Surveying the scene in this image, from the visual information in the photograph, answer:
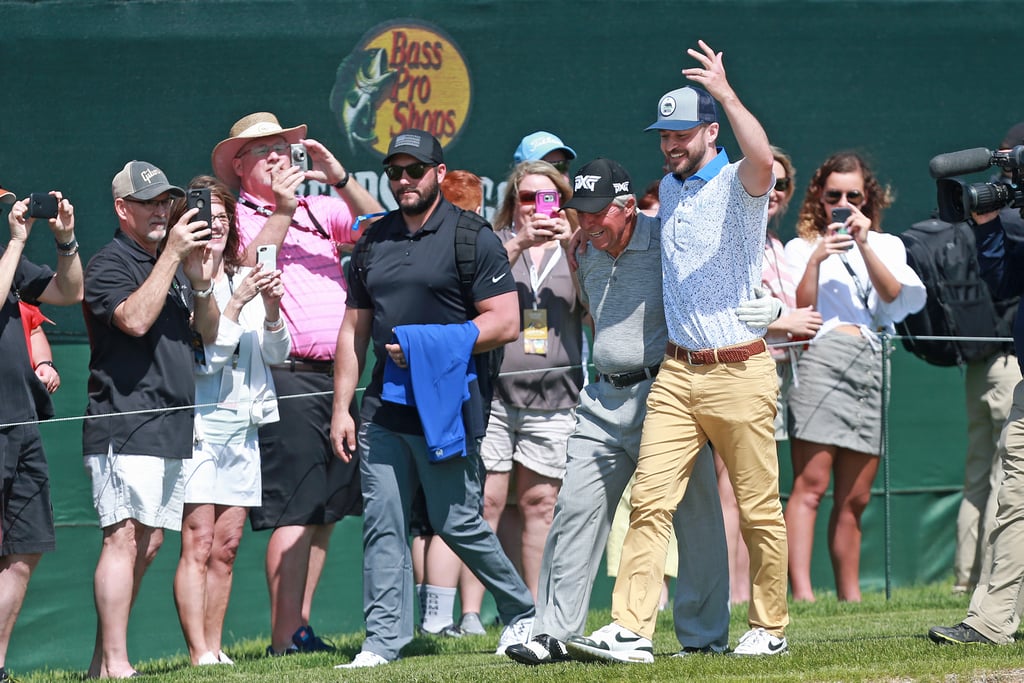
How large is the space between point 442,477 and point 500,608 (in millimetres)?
570

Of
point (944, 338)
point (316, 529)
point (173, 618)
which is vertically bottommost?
point (173, 618)

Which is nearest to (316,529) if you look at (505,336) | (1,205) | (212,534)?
(212,534)

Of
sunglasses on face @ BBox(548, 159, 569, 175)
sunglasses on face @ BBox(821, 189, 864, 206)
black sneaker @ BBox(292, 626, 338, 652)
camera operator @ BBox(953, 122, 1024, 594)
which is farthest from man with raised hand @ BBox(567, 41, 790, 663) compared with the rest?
camera operator @ BBox(953, 122, 1024, 594)

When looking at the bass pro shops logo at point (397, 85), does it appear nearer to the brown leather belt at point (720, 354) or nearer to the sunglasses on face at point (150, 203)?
the sunglasses on face at point (150, 203)

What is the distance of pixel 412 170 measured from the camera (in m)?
6.10

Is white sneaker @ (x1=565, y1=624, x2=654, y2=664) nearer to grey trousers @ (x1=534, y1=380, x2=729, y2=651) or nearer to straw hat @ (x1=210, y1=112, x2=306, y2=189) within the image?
grey trousers @ (x1=534, y1=380, x2=729, y2=651)

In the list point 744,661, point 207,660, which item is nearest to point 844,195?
point 744,661

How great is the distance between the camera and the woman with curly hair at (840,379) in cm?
763

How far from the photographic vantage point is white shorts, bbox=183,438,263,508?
6551 millimetres

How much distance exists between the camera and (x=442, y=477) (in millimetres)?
6031

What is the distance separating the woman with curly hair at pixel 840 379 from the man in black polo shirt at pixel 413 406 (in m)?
2.05

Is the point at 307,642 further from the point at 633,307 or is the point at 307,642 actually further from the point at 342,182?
the point at 633,307

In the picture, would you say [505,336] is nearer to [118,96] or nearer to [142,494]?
[142,494]

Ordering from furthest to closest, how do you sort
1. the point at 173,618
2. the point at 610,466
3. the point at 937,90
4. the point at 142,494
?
the point at 937,90
the point at 173,618
the point at 142,494
the point at 610,466
